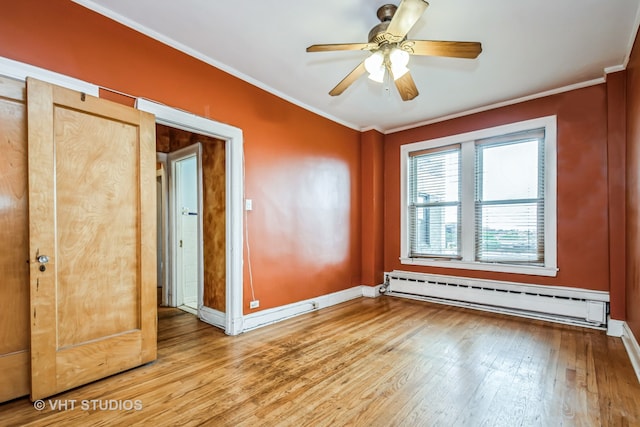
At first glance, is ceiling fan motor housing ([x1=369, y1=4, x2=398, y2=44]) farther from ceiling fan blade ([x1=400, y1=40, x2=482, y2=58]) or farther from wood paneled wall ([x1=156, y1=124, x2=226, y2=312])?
wood paneled wall ([x1=156, y1=124, x2=226, y2=312])

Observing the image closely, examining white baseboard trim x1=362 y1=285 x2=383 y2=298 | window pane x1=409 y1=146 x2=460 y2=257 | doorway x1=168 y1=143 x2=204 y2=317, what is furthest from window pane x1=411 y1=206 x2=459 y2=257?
doorway x1=168 y1=143 x2=204 y2=317

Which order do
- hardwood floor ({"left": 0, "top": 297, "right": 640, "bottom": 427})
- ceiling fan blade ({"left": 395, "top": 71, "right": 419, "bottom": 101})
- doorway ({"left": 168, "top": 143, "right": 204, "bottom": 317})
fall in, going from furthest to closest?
doorway ({"left": 168, "top": 143, "right": 204, "bottom": 317}) → ceiling fan blade ({"left": 395, "top": 71, "right": 419, "bottom": 101}) → hardwood floor ({"left": 0, "top": 297, "right": 640, "bottom": 427})

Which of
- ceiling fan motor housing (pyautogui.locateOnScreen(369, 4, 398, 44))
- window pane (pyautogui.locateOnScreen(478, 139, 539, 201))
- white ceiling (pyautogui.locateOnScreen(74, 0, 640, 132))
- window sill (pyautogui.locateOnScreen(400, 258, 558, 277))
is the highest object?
white ceiling (pyautogui.locateOnScreen(74, 0, 640, 132))

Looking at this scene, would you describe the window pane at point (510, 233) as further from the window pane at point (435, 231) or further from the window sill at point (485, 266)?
the window pane at point (435, 231)

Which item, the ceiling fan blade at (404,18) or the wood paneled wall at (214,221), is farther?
the wood paneled wall at (214,221)

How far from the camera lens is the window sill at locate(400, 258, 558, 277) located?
3.69m

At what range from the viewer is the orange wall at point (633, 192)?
2.52 m

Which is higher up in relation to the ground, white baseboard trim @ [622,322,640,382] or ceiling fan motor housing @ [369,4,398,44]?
ceiling fan motor housing @ [369,4,398,44]

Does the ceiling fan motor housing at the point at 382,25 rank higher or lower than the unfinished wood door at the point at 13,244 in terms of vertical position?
higher

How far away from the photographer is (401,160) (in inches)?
199

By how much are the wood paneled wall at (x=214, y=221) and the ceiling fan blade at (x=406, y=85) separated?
1967 millimetres

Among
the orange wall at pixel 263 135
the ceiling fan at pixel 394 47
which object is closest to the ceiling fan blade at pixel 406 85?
the ceiling fan at pixel 394 47

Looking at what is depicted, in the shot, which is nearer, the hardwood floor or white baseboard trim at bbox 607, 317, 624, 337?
the hardwood floor

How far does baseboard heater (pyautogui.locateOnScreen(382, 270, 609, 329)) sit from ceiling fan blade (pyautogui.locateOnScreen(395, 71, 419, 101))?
2929mm
